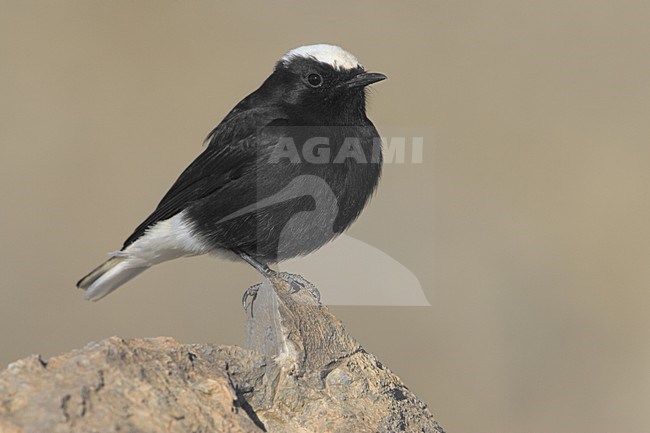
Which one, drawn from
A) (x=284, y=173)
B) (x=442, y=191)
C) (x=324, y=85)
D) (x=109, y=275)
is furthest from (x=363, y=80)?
(x=442, y=191)

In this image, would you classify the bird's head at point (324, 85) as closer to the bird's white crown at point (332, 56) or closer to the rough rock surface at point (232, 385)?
the bird's white crown at point (332, 56)

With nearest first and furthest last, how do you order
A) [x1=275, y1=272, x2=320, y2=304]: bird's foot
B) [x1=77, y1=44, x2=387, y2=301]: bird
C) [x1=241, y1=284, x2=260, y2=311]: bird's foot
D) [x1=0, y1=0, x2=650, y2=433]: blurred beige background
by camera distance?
1. [x1=275, y1=272, x2=320, y2=304]: bird's foot
2. [x1=241, y1=284, x2=260, y2=311]: bird's foot
3. [x1=77, y1=44, x2=387, y2=301]: bird
4. [x1=0, y1=0, x2=650, y2=433]: blurred beige background

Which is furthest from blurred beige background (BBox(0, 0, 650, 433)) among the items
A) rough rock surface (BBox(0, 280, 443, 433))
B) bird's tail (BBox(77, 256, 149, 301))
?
rough rock surface (BBox(0, 280, 443, 433))

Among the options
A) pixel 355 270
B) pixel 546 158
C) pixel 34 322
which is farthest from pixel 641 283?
pixel 34 322

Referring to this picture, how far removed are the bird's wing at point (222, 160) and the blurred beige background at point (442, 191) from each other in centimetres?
240

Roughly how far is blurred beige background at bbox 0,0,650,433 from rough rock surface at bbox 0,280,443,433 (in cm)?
424

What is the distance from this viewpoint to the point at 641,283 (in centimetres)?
1211

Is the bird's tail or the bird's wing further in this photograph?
the bird's tail

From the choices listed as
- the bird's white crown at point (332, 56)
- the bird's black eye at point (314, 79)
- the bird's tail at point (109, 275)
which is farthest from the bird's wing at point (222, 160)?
the bird's tail at point (109, 275)

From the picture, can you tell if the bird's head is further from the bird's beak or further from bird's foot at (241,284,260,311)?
bird's foot at (241,284,260,311)

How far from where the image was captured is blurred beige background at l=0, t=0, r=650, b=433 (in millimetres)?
10812

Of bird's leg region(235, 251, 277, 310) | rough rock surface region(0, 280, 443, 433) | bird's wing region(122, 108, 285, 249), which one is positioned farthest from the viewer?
bird's wing region(122, 108, 285, 249)

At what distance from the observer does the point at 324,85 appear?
6.84 metres

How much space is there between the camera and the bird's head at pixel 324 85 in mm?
6770
